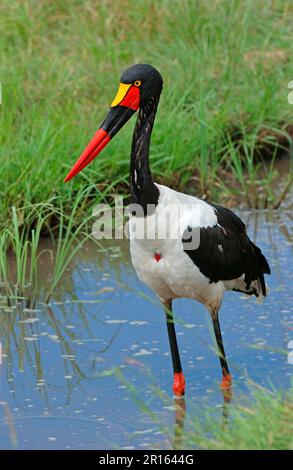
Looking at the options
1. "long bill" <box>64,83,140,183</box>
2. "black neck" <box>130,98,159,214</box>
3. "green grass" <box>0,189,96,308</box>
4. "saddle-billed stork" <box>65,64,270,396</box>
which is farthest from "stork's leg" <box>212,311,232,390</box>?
"green grass" <box>0,189,96,308</box>

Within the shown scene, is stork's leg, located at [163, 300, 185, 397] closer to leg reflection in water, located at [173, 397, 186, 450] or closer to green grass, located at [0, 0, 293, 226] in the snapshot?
leg reflection in water, located at [173, 397, 186, 450]

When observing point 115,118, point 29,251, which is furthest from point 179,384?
point 29,251

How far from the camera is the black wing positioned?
5.79m

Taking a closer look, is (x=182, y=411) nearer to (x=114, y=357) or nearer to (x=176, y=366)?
(x=176, y=366)

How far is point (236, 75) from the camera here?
31.4 feet

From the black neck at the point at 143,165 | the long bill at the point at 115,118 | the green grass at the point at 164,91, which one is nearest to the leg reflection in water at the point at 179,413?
the black neck at the point at 143,165

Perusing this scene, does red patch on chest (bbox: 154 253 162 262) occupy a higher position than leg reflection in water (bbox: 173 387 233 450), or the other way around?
red patch on chest (bbox: 154 253 162 262)

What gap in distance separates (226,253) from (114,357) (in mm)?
777

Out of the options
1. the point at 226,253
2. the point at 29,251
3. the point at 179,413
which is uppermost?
the point at 226,253

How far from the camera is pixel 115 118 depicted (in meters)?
5.89

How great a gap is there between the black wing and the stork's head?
58cm

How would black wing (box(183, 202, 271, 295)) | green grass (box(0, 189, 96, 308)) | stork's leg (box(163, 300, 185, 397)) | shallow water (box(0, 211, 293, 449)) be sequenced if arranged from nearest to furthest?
1. shallow water (box(0, 211, 293, 449))
2. black wing (box(183, 202, 271, 295))
3. stork's leg (box(163, 300, 185, 397))
4. green grass (box(0, 189, 96, 308))
